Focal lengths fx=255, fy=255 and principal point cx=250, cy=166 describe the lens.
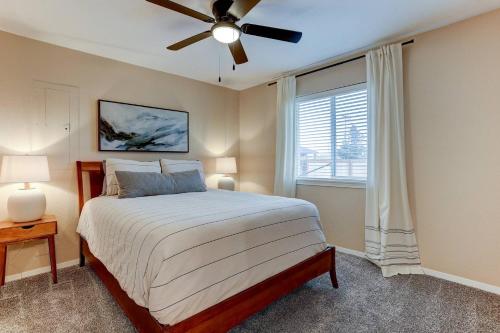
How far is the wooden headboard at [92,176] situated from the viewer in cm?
291

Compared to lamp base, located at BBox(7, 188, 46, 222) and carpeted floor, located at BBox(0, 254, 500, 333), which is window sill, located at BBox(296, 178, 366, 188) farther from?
lamp base, located at BBox(7, 188, 46, 222)

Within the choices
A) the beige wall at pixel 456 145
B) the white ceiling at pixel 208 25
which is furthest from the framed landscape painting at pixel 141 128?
the beige wall at pixel 456 145

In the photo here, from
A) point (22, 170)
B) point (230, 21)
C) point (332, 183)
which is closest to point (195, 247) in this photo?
point (230, 21)

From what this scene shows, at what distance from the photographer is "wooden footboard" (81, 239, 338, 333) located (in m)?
1.35

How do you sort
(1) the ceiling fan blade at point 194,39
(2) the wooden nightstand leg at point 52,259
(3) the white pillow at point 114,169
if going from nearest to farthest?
(1) the ceiling fan blade at point 194,39, (2) the wooden nightstand leg at point 52,259, (3) the white pillow at point 114,169

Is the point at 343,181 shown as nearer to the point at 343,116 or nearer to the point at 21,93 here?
the point at 343,116

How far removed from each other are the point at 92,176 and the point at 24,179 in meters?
0.72

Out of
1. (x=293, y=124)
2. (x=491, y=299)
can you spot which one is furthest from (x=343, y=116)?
(x=491, y=299)

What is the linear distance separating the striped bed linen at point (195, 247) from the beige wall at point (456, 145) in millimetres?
1268

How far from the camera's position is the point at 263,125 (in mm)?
4211

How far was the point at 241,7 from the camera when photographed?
1.78 metres

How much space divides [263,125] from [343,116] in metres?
1.37

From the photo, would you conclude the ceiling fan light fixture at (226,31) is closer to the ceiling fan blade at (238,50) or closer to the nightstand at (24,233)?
the ceiling fan blade at (238,50)

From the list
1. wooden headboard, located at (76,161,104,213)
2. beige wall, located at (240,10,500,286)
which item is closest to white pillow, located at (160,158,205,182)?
wooden headboard, located at (76,161,104,213)
